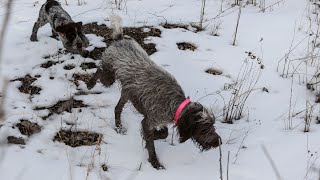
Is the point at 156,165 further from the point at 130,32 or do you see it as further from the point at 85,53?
the point at 130,32

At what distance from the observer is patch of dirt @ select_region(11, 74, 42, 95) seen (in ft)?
17.0

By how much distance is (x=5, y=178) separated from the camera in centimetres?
368

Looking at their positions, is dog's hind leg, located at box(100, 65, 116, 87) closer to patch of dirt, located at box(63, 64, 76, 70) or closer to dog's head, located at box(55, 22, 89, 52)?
patch of dirt, located at box(63, 64, 76, 70)

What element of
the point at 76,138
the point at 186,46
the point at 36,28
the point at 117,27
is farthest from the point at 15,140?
the point at 186,46

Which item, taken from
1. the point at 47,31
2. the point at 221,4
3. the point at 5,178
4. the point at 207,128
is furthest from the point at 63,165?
the point at 221,4

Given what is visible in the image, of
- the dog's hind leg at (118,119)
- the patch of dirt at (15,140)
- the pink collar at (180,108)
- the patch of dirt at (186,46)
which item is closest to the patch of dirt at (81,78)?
the dog's hind leg at (118,119)

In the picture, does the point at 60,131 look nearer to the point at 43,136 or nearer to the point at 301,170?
the point at 43,136

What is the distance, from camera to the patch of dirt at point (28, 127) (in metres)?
4.42

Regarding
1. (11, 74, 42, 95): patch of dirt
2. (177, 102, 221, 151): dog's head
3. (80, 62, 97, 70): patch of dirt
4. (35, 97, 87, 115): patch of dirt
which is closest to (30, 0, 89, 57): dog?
(80, 62, 97, 70): patch of dirt

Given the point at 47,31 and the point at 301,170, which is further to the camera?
the point at 47,31

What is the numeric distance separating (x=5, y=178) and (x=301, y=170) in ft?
9.08

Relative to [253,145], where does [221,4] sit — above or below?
above

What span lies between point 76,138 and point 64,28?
191 cm

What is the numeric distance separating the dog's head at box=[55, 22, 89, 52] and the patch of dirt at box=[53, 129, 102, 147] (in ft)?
5.41
